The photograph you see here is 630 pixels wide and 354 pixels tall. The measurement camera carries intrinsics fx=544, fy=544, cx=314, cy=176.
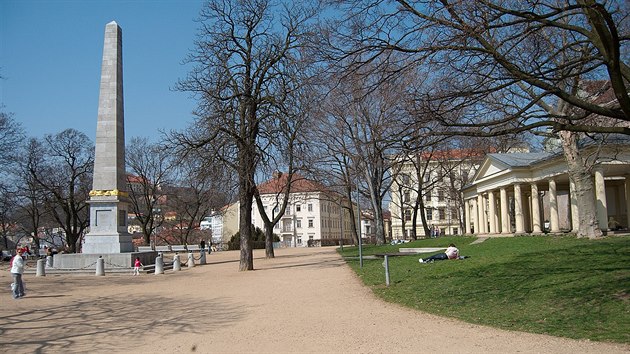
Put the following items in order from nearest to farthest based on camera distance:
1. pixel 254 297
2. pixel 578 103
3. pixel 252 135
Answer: pixel 578 103 < pixel 254 297 < pixel 252 135

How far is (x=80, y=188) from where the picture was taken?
52000 mm

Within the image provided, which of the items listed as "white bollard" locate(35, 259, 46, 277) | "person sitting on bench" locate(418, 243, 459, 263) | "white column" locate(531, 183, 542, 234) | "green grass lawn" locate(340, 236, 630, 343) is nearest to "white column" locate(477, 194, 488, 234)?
"white column" locate(531, 183, 542, 234)

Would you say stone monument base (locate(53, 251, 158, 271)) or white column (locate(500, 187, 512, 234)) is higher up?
white column (locate(500, 187, 512, 234))

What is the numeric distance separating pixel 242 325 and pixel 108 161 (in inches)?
817

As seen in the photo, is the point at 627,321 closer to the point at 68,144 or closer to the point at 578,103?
the point at 578,103

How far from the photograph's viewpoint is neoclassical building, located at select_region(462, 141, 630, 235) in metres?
30.7

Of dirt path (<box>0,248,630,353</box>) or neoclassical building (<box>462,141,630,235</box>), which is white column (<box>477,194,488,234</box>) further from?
dirt path (<box>0,248,630,353</box>)

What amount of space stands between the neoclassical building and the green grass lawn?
12.7 m

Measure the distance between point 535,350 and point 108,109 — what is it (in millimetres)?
26206

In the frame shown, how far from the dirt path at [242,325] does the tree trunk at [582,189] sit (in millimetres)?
12356

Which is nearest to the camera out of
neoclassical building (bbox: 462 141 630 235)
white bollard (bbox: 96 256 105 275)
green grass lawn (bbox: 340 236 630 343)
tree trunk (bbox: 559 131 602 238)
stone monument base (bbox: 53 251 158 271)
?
green grass lawn (bbox: 340 236 630 343)

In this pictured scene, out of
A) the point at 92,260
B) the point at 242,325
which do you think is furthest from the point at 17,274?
the point at 92,260

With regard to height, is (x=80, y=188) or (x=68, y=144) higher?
(x=68, y=144)

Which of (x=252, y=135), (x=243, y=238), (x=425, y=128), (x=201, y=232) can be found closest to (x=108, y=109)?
(x=252, y=135)
